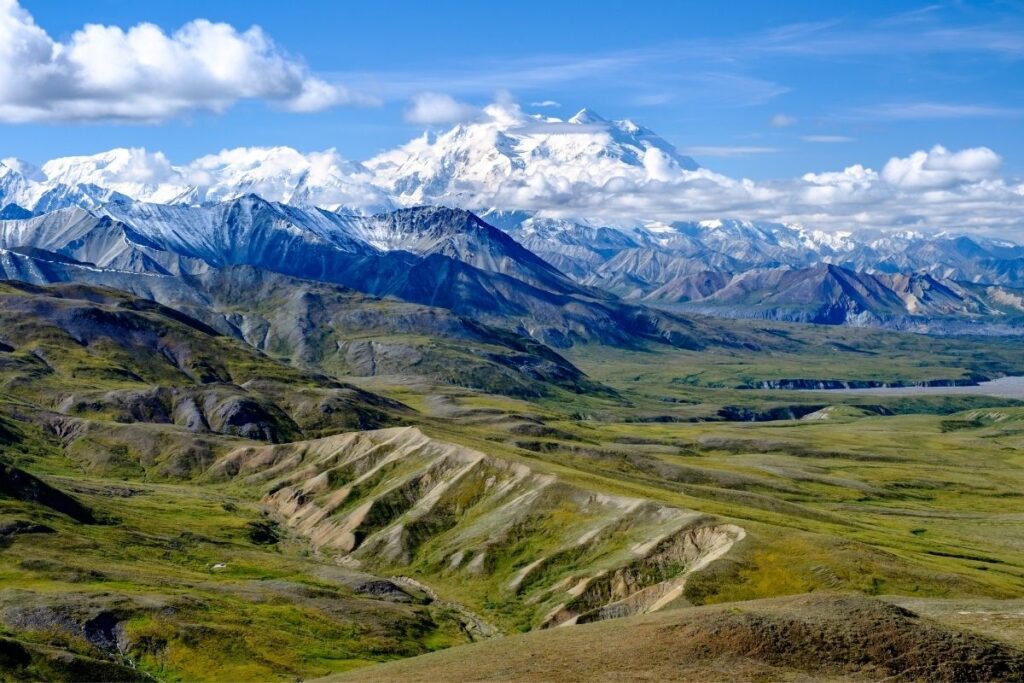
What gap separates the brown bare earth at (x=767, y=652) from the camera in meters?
91.2

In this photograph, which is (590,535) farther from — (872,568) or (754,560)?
(872,568)

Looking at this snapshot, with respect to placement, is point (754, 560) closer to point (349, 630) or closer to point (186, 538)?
point (349, 630)

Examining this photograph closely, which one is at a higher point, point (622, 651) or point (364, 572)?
point (622, 651)

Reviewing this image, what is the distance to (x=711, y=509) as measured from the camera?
19750 cm

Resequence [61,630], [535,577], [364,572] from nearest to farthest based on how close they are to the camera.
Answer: [61,630]
[535,577]
[364,572]

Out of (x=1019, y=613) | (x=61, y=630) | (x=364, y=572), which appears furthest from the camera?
(x=364, y=572)

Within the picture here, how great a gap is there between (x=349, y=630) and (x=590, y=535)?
138ft

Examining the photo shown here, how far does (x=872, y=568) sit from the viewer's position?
154m

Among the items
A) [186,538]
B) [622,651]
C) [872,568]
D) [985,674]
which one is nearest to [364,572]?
[186,538]

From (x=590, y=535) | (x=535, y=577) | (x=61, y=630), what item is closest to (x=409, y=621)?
(x=535, y=577)

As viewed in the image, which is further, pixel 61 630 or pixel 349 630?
pixel 349 630

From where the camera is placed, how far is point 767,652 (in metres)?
94.9

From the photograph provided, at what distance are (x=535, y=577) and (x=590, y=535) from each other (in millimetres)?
11544

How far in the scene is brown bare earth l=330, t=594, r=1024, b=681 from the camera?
91.2 m
